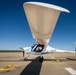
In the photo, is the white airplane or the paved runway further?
the paved runway

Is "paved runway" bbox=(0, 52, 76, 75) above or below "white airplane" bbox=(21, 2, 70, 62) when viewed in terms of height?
below

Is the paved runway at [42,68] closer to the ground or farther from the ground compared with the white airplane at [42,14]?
closer to the ground

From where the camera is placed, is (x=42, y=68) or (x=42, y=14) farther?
(x=42, y=68)

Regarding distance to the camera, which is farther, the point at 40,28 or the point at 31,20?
the point at 40,28

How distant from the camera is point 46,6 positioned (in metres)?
6.85

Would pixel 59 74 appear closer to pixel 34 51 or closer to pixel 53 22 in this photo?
pixel 53 22

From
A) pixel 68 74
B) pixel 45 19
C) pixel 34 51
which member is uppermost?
pixel 45 19

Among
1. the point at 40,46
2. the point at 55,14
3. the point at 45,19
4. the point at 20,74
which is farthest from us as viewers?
the point at 40,46

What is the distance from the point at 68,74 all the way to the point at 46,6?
4735mm

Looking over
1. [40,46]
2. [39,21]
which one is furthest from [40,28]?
[40,46]

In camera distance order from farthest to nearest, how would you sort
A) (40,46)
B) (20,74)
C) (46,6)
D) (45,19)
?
(40,46) → (20,74) → (45,19) → (46,6)

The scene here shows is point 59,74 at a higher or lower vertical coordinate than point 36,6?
lower

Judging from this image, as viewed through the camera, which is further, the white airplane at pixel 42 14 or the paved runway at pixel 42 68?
the paved runway at pixel 42 68

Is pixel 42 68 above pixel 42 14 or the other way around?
the other way around
